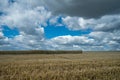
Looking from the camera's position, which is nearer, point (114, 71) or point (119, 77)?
point (119, 77)

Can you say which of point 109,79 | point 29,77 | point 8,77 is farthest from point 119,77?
point 8,77

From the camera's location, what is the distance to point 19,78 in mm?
13477

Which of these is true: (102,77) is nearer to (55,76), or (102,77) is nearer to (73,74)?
(73,74)

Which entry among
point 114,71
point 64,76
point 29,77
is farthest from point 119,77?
point 29,77

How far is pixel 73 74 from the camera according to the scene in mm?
15008

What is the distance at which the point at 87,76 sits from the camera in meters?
14.8

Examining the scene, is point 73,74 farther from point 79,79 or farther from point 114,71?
point 114,71

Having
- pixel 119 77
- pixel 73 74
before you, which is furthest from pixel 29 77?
pixel 119 77

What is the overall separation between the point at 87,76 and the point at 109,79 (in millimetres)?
1843

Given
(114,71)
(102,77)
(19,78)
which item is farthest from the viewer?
(114,71)

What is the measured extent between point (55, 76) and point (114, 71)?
6361 millimetres

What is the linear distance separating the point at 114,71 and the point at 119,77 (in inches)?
95.7

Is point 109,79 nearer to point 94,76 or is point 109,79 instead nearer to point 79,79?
point 94,76

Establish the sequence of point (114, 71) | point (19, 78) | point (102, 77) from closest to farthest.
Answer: point (19, 78), point (102, 77), point (114, 71)
